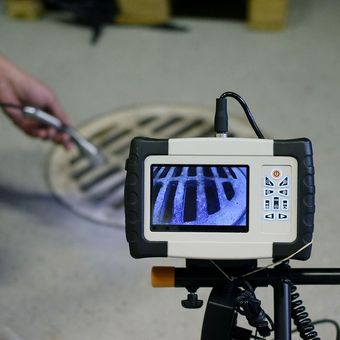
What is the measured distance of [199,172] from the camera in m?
0.60

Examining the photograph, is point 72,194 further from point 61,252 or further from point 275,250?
point 275,250

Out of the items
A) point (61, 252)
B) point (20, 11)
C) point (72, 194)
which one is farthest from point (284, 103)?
point (20, 11)

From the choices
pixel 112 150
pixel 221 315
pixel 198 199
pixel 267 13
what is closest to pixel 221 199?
pixel 198 199

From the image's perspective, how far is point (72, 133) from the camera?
1423mm

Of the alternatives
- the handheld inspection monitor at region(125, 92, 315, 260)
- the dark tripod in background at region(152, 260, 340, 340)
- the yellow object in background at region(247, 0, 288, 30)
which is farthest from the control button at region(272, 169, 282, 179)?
the yellow object in background at region(247, 0, 288, 30)

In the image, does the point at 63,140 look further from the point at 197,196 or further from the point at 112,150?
the point at 197,196

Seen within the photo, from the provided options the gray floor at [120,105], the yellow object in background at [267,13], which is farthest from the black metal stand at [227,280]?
the yellow object in background at [267,13]

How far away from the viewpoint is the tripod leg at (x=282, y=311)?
598 mm

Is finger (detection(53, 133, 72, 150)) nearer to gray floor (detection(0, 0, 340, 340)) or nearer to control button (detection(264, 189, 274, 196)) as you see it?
gray floor (detection(0, 0, 340, 340))

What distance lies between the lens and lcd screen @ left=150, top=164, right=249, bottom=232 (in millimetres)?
597

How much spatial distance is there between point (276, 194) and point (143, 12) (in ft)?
5.05

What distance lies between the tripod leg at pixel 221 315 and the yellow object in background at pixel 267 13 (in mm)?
1429

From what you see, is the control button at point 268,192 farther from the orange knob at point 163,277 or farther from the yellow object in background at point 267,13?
the yellow object in background at point 267,13

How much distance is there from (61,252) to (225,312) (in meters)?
0.77
